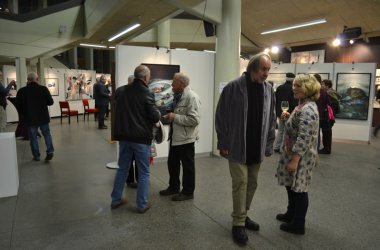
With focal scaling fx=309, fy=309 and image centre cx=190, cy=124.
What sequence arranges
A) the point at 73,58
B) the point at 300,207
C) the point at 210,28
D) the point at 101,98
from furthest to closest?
the point at 73,58, the point at 101,98, the point at 210,28, the point at 300,207

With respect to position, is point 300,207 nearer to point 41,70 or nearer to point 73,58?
point 41,70

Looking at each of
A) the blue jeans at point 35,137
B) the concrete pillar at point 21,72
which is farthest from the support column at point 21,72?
the blue jeans at point 35,137

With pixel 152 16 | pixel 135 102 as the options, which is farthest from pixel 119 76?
pixel 152 16

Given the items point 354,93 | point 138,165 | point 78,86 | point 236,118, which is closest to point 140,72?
point 138,165

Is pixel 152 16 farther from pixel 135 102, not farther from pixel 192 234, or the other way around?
pixel 192 234

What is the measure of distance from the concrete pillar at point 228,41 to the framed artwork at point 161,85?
3.66 ft

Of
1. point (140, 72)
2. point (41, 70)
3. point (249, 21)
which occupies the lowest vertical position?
point (140, 72)

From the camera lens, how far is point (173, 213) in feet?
11.6

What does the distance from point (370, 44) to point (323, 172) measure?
24.6ft

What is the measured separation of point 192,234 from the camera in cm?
303

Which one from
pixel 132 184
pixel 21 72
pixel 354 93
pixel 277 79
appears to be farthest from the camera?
pixel 21 72

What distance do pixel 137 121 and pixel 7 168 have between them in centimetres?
204

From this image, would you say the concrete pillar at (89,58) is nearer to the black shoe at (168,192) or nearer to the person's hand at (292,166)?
the black shoe at (168,192)

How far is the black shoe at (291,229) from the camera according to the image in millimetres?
3057
